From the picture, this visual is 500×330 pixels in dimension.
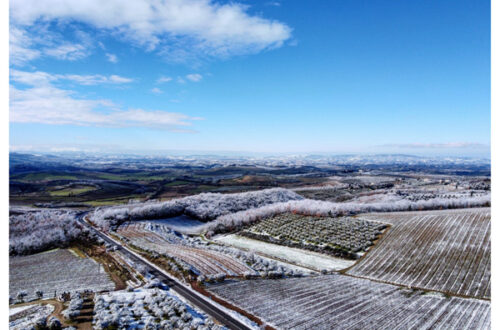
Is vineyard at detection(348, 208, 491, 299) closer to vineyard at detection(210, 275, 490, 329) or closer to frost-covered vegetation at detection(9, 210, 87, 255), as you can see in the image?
vineyard at detection(210, 275, 490, 329)

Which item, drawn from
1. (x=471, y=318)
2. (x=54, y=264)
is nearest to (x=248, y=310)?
(x=471, y=318)

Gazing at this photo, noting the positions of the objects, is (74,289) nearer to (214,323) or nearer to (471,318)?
(214,323)

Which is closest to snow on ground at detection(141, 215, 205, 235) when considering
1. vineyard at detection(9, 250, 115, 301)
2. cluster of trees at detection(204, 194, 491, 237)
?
cluster of trees at detection(204, 194, 491, 237)

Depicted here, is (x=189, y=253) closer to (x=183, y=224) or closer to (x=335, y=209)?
(x=183, y=224)

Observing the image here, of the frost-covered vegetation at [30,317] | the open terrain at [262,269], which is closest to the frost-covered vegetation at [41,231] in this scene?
the open terrain at [262,269]

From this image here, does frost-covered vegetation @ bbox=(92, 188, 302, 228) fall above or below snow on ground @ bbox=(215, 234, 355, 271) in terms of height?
above

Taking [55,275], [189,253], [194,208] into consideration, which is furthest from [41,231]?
[194,208]

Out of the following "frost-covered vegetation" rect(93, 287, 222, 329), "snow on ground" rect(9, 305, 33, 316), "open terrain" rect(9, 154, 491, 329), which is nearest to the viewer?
"frost-covered vegetation" rect(93, 287, 222, 329)

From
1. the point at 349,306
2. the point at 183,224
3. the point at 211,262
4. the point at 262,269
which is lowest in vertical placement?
the point at 183,224
